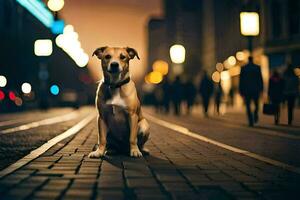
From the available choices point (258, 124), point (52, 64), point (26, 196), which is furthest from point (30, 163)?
point (52, 64)

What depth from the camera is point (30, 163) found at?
710 cm

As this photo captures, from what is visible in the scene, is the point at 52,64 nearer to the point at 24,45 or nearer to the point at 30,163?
the point at 24,45

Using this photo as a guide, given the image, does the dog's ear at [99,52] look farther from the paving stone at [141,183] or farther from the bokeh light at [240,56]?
the bokeh light at [240,56]

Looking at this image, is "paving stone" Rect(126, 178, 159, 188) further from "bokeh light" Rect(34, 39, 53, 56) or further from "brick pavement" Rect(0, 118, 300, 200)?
"bokeh light" Rect(34, 39, 53, 56)

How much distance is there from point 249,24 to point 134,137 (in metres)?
12.9

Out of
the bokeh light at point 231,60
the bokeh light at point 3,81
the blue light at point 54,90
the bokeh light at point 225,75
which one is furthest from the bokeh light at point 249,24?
the blue light at point 54,90

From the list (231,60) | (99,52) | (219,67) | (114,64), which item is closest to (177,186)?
(114,64)

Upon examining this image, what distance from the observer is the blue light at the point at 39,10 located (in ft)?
210

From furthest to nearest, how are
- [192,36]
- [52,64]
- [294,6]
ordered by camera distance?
[192,36] → [52,64] → [294,6]

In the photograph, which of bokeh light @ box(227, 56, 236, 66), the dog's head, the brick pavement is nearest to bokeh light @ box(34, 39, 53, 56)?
bokeh light @ box(227, 56, 236, 66)

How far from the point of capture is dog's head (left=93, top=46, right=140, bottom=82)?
7.56m

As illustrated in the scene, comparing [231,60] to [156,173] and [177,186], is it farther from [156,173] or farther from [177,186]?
[177,186]

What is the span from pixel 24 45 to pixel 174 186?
5223 cm

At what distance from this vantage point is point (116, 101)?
760 centimetres
